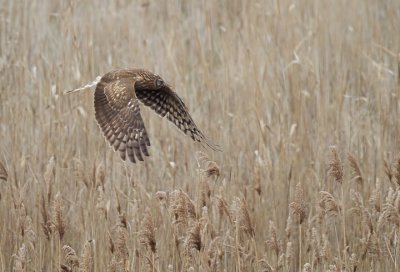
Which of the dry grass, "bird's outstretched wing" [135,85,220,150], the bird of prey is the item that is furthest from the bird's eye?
the dry grass

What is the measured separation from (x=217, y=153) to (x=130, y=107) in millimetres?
1074

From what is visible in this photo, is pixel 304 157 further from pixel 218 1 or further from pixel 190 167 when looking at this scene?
pixel 218 1

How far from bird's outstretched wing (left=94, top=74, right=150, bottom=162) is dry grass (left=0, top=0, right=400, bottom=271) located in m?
0.18

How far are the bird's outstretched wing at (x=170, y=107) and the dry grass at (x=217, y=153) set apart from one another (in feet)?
0.88

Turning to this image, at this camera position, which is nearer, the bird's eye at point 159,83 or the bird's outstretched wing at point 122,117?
the bird's outstretched wing at point 122,117

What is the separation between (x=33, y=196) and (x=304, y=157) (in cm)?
125

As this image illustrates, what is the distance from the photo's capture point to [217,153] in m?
4.46

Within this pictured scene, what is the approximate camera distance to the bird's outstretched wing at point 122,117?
3.33 m

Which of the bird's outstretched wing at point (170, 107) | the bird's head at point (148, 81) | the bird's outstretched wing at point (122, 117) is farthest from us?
the bird's outstretched wing at point (170, 107)

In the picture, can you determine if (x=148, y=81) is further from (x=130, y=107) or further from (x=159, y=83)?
(x=130, y=107)

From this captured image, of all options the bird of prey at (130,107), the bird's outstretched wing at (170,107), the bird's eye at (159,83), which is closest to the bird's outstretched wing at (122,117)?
the bird of prey at (130,107)

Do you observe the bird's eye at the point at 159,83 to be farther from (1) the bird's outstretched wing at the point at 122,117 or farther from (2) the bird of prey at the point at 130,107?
(1) the bird's outstretched wing at the point at 122,117

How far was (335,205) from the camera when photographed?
336 centimetres

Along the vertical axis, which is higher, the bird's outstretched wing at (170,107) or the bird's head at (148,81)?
the bird's head at (148,81)
